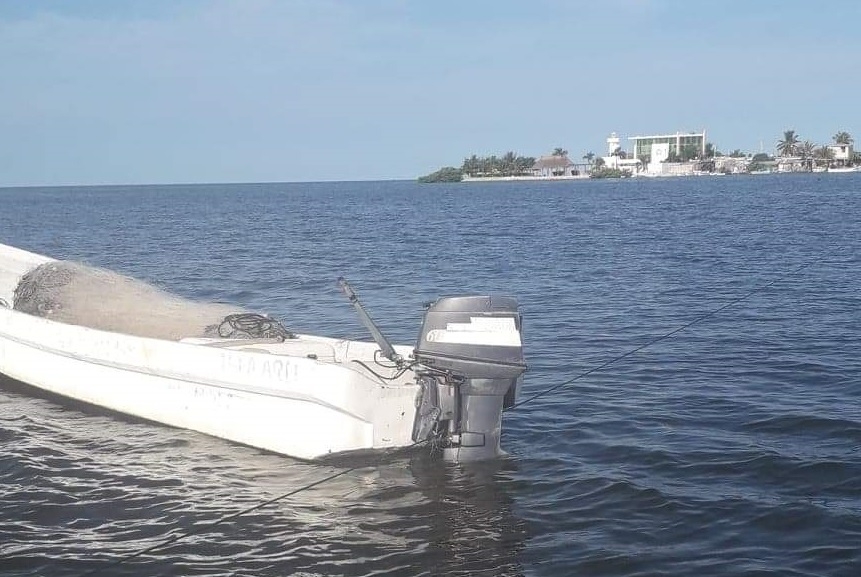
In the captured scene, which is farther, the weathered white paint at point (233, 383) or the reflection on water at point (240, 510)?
the weathered white paint at point (233, 383)

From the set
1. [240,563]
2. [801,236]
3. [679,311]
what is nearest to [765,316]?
[679,311]

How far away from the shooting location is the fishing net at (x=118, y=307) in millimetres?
13352

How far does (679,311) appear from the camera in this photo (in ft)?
68.6

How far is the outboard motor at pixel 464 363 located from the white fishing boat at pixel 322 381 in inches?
0.4

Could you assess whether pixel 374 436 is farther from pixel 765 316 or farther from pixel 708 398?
pixel 765 316

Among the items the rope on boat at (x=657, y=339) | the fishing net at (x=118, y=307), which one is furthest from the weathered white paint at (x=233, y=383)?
the rope on boat at (x=657, y=339)

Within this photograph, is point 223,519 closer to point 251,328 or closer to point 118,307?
point 251,328

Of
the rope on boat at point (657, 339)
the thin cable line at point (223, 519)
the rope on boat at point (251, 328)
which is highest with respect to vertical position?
the rope on boat at point (251, 328)

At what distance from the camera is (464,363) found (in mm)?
9617

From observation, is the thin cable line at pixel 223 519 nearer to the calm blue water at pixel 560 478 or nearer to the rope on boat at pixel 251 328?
the calm blue water at pixel 560 478

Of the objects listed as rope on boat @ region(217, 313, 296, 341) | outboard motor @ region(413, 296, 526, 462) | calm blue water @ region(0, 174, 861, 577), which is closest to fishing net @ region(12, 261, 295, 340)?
rope on boat @ region(217, 313, 296, 341)

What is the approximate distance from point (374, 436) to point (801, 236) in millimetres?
35652

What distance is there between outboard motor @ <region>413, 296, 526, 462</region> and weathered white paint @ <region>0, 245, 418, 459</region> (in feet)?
1.03

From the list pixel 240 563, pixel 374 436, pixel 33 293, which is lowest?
pixel 240 563
